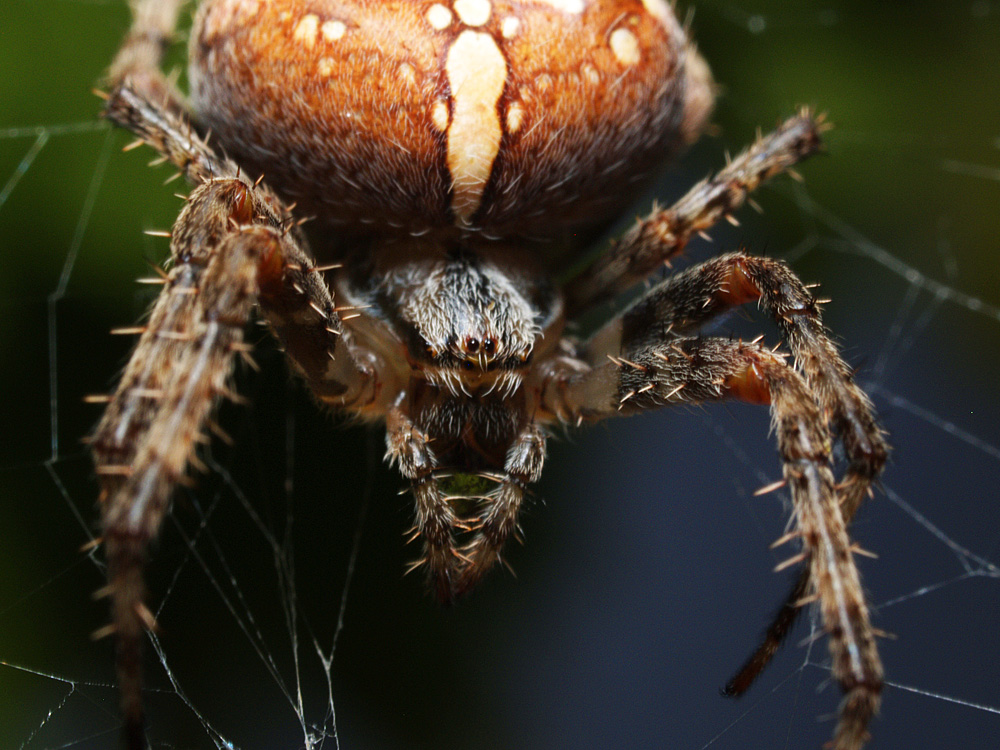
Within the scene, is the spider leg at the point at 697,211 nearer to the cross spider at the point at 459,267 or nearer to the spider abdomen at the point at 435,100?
the cross spider at the point at 459,267

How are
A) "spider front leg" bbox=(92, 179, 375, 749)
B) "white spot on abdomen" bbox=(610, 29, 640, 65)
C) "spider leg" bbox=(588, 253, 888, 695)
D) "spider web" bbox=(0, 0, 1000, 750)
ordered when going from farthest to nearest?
"spider web" bbox=(0, 0, 1000, 750) → "white spot on abdomen" bbox=(610, 29, 640, 65) → "spider leg" bbox=(588, 253, 888, 695) → "spider front leg" bbox=(92, 179, 375, 749)

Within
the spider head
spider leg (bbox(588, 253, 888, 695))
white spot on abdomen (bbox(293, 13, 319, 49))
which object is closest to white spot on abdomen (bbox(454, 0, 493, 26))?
white spot on abdomen (bbox(293, 13, 319, 49))

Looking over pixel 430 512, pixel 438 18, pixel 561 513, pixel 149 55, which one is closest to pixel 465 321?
pixel 430 512

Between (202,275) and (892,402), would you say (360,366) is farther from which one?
(892,402)

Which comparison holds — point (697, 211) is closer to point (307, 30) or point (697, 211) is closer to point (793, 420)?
point (793, 420)

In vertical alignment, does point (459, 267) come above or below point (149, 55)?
below

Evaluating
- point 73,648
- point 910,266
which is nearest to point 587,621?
point 73,648

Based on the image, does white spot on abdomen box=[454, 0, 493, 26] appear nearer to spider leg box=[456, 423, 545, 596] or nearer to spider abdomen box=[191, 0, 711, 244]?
spider abdomen box=[191, 0, 711, 244]
